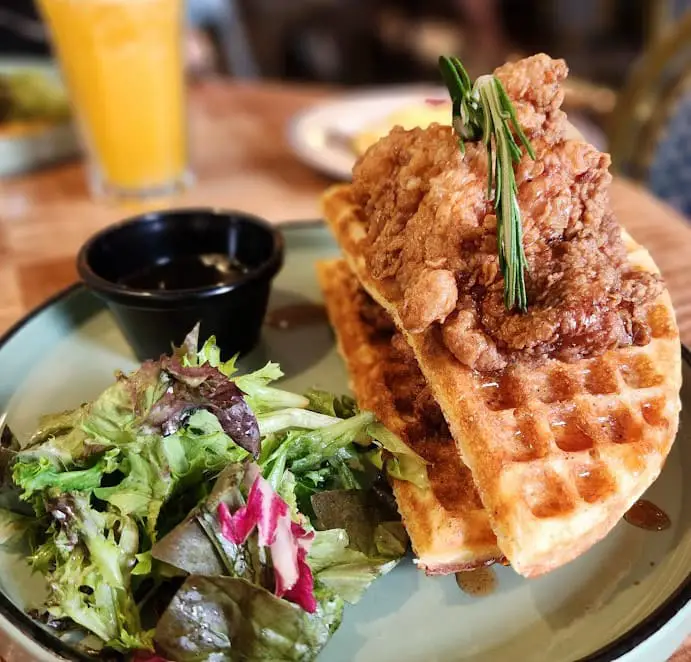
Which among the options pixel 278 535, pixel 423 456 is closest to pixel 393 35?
pixel 423 456

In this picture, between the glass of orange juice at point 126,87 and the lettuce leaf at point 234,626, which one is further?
the glass of orange juice at point 126,87

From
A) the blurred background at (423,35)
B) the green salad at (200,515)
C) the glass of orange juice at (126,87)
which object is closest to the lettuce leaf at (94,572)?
the green salad at (200,515)

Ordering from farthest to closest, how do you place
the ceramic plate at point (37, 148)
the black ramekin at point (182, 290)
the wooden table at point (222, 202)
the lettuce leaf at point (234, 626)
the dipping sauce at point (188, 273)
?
the ceramic plate at point (37, 148)
the wooden table at point (222, 202)
the dipping sauce at point (188, 273)
the black ramekin at point (182, 290)
the lettuce leaf at point (234, 626)

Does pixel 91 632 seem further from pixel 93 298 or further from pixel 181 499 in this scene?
pixel 93 298

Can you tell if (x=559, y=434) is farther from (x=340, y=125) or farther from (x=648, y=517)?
(x=340, y=125)

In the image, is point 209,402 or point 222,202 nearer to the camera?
point 209,402

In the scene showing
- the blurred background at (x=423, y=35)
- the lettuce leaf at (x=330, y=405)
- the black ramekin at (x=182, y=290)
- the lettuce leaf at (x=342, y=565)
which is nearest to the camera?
the lettuce leaf at (x=342, y=565)

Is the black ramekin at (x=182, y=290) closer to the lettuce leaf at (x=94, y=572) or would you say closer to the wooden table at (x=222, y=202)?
the wooden table at (x=222, y=202)
